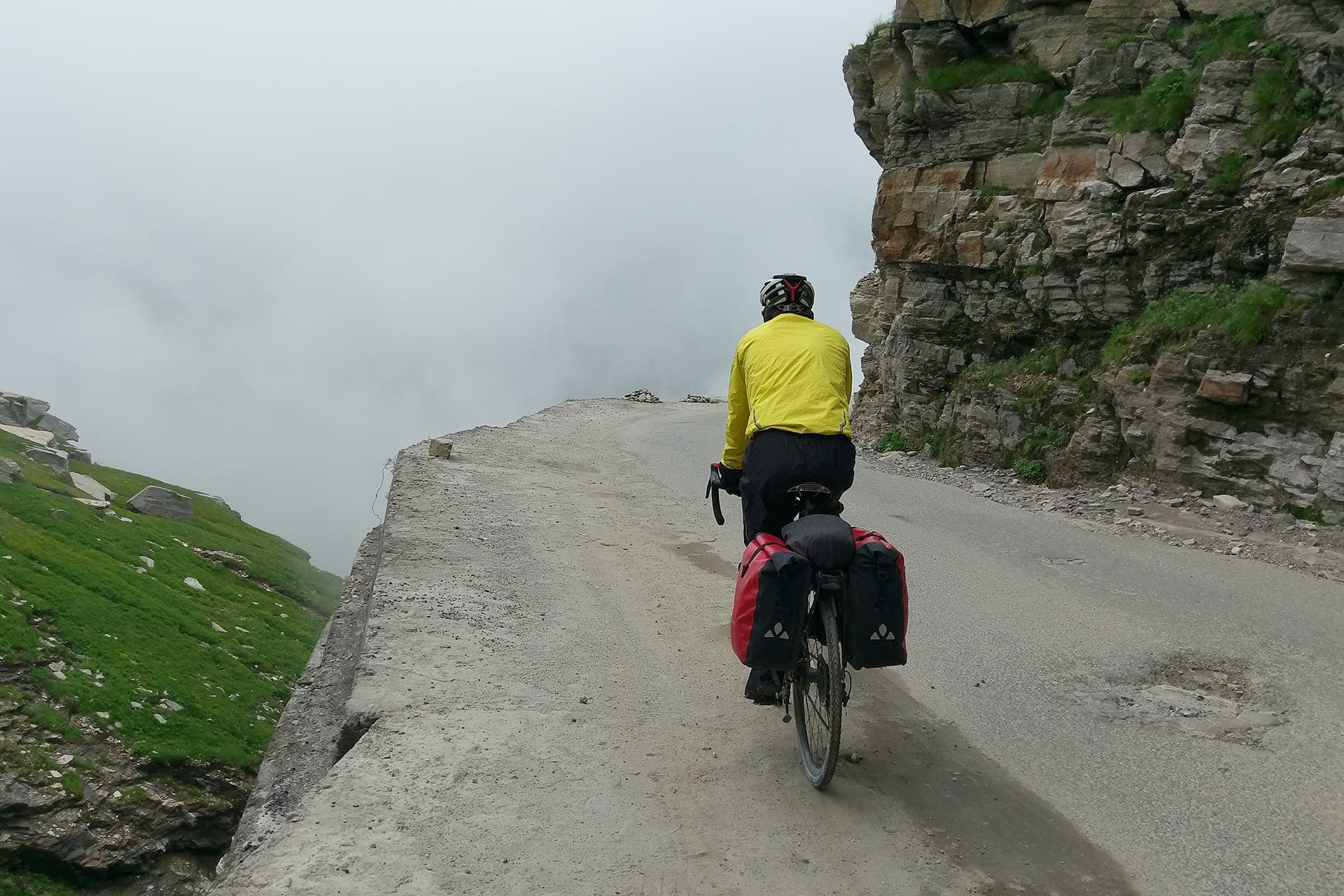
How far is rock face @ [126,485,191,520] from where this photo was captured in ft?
45.2

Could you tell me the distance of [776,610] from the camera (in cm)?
416

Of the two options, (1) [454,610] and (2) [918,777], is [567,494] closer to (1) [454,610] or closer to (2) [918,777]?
(1) [454,610]

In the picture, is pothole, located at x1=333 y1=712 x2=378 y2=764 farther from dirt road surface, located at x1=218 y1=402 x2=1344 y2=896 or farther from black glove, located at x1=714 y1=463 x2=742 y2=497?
black glove, located at x1=714 y1=463 x2=742 y2=497

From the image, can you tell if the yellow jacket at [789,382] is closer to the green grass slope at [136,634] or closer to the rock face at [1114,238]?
the green grass slope at [136,634]

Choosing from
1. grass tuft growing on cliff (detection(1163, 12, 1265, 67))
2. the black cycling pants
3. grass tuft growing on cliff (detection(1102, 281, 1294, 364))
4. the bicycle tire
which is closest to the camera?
the bicycle tire

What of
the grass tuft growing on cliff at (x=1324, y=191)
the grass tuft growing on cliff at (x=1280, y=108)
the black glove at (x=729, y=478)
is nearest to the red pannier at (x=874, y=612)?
the black glove at (x=729, y=478)

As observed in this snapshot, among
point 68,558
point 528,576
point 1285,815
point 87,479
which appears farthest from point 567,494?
point 1285,815

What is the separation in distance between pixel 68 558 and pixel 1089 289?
547 inches

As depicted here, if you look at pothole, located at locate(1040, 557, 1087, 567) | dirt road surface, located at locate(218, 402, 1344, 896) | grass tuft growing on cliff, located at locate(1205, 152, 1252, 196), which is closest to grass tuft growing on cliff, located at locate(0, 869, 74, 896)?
dirt road surface, located at locate(218, 402, 1344, 896)

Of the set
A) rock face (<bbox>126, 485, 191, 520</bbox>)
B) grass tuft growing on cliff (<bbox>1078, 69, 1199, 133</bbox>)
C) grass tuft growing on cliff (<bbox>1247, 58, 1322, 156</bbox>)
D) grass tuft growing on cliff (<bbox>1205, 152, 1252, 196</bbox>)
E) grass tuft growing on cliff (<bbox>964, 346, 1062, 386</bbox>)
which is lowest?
rock face (<bbox>126, 485, 191, 520</bbox>)

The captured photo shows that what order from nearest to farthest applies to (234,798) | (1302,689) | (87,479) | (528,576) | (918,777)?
1. (918,777)
2. (1302,689)
3. (234,798)
4. (528,576)
5. (87,479)

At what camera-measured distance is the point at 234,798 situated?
677 cm

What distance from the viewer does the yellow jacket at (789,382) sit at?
4.58m

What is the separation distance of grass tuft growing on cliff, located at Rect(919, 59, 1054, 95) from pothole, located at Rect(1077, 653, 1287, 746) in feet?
48.4
